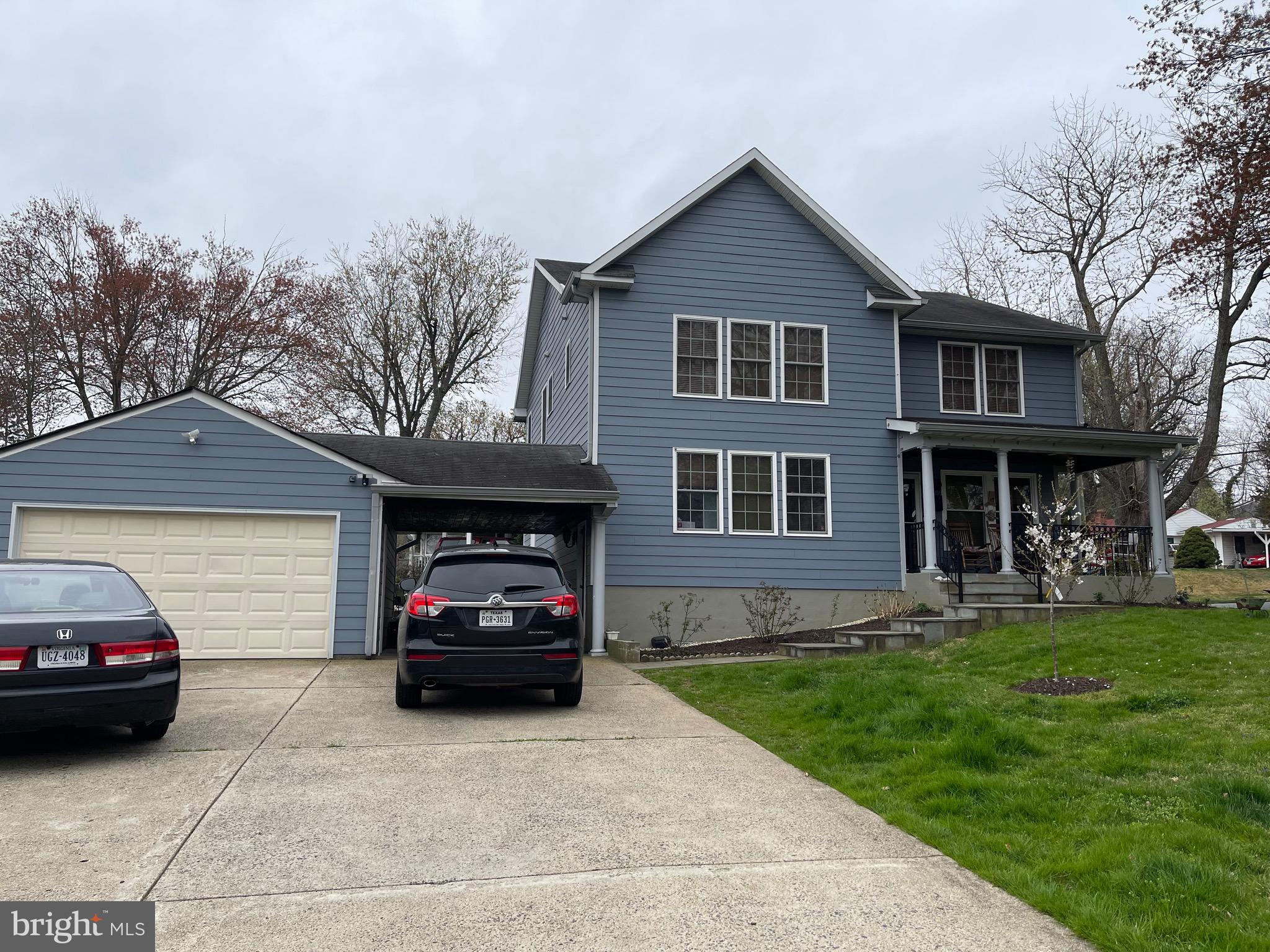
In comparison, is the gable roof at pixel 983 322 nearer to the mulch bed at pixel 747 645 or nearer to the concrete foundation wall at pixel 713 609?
the concrete foundation wall at pixel 713 609

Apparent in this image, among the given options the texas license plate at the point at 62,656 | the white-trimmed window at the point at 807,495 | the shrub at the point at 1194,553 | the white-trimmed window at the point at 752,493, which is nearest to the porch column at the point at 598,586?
the white-trimmed window at the point at 752,493

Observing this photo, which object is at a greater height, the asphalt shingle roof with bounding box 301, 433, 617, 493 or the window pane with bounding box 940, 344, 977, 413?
the window pane with bounding box 940, 344, 977, 413

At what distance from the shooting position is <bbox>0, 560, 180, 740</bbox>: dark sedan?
640cm

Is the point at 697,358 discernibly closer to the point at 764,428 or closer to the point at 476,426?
the point at 764,428

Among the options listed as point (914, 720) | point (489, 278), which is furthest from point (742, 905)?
point (489, 278)

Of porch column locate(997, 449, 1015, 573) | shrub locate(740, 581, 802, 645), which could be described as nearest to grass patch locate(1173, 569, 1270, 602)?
porch column locate(997, 449, 1015, 573)

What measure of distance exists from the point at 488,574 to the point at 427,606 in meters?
0.66

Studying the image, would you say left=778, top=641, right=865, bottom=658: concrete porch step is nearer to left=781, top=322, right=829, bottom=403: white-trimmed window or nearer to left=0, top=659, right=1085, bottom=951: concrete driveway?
left=0, top=659, right=1085, bottom=951: concrete driveway

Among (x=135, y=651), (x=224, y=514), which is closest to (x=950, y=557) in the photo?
(x=224, y=514)

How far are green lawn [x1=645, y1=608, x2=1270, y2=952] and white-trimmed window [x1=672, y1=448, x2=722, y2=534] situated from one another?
17.2 feet

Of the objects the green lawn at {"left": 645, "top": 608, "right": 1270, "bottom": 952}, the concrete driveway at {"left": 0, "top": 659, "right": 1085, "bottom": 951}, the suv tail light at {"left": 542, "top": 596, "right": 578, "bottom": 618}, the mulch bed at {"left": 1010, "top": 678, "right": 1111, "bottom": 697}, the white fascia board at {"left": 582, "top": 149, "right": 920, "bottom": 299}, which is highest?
the white fascia board at {"left": 582, "top": 149, "right": 920, "bottom": 299}

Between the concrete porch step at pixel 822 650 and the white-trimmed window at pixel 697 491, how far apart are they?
3590mm

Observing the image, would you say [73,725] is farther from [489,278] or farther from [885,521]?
[489,278]

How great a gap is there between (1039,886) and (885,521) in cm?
1343
